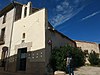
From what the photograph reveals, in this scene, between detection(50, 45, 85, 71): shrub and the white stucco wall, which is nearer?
detection(50, 45, 85, 71): shrub

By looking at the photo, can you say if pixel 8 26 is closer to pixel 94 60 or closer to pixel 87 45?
pixel 94 60

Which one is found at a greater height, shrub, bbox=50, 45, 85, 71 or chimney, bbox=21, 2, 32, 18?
chimney, bbox=21, 2, 32, 18

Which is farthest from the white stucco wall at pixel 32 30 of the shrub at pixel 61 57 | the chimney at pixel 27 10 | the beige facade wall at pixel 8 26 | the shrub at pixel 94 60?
the shrub at pixel 94 60

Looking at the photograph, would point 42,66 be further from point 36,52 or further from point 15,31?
point 15,31

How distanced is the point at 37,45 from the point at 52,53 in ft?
4.72

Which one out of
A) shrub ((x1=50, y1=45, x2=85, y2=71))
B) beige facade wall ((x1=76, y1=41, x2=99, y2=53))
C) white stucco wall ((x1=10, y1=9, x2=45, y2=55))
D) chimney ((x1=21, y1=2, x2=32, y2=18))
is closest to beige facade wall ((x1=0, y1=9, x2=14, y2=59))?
white stucco wall ((x1=10, y1=9, x2=45, y2=55))

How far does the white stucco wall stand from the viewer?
1270cm

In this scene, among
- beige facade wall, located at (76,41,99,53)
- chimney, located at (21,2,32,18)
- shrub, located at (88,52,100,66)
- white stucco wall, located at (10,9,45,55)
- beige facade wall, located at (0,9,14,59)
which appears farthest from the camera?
beige facade wall, located at (76,41,99,53)

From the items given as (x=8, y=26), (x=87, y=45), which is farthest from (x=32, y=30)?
(x=87, y=45)

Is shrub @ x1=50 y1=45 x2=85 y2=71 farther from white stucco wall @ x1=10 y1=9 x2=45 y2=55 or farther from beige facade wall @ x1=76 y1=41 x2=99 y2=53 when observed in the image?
beige facade wall @ x1=76 y1=41 x2=99 y2=53

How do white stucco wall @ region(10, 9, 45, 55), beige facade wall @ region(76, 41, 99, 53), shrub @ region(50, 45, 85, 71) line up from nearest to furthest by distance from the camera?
shrub @ region(50, 45, 85, 71), white stucco wall @ region(10, 9, 45, 55), beige facade wall @ region(76, 41, 99, 53)

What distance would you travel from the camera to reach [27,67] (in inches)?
512

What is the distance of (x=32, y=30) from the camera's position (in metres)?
13.8

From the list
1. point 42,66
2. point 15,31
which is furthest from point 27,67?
point 15,31
